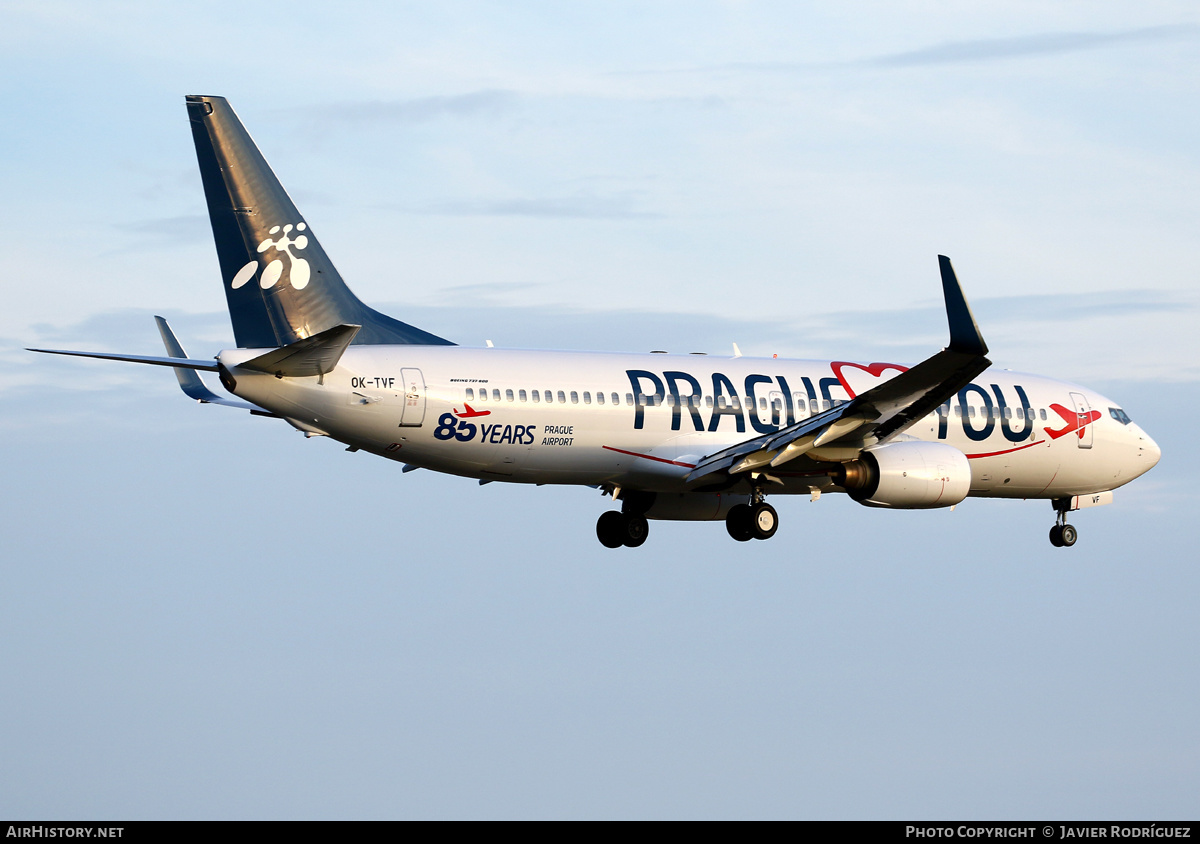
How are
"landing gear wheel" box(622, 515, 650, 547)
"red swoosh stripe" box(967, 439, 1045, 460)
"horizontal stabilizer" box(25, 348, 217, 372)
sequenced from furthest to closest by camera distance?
"red swoosh stripe" box(967, 439, 1045, 460) < "landing gear wheel" box(622, 515, 650, 547) < "horizontal stabilizer" box(25, 348, 217, 372)

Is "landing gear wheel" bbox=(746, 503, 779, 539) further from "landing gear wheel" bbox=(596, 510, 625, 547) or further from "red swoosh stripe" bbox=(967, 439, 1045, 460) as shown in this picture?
"red swoosh stripe" bbox=(967, 439, 1045, 460)

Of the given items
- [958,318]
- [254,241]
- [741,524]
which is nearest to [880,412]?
[958,318]

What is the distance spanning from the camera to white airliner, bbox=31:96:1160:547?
2783 centimetres

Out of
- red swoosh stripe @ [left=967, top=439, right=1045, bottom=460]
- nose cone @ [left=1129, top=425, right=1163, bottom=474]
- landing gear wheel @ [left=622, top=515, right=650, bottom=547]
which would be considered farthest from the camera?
nose cone @ [left=1129, top=425, right=1163, bottom=474]

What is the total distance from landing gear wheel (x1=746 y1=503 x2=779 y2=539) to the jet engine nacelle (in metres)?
1.67

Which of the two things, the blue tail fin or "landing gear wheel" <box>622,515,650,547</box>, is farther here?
"landing gear wheel" <box>622,515,650,547</box>

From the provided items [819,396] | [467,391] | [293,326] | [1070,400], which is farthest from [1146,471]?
[293,326]

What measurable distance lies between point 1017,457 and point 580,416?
12006mm

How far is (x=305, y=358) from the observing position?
88.4 ft

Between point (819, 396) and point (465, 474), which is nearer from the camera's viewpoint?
point (465, 474)

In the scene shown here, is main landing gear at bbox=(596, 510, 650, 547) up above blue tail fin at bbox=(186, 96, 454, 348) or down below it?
below

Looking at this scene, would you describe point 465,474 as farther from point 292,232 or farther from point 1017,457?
point 1017,457

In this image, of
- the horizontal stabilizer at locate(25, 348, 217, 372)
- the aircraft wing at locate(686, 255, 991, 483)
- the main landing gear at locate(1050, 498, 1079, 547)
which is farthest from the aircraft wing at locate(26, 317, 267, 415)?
the main landing gear at locate(1050, 498, 1079, 547)
